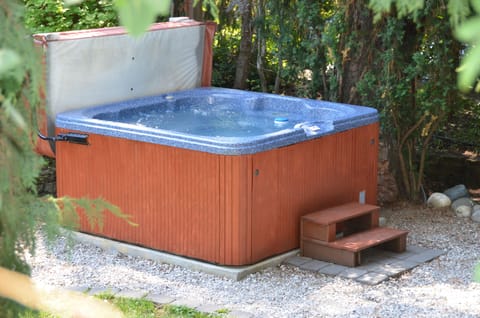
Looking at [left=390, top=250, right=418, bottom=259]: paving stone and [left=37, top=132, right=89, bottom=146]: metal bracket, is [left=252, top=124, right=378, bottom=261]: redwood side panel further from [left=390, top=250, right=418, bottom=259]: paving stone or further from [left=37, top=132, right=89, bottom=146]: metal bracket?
[left=37, top=132, right=89, bottom=146]: metal bracket

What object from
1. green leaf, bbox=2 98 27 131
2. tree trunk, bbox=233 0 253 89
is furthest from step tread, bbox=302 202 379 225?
green leaf, bbox=2 98 27 131

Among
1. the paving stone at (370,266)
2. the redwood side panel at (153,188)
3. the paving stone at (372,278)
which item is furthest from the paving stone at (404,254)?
the redwood side panel at (153,188)

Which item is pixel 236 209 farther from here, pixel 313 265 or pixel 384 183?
pixel 384 183

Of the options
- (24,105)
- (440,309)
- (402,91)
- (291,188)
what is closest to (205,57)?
(402,91)

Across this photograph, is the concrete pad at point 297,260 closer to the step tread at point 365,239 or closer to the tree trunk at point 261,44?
the step tread at point 365,239

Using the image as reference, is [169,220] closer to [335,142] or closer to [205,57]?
[335,142]

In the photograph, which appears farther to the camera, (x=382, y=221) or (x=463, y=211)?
(x=463, y=211)

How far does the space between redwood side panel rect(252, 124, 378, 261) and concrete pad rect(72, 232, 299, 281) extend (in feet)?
0.21

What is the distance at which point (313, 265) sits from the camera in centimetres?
590

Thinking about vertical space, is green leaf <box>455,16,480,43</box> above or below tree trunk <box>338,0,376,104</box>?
above

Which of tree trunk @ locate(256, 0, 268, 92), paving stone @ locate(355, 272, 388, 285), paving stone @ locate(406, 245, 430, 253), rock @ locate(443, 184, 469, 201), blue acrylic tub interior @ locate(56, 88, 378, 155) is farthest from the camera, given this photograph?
tree trunk @ locate(256, 0, 268, 92)

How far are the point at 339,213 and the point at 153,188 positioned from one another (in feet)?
4.29

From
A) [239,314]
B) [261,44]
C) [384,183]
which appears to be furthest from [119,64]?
[239,314]

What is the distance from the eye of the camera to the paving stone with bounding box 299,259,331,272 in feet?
19.2
